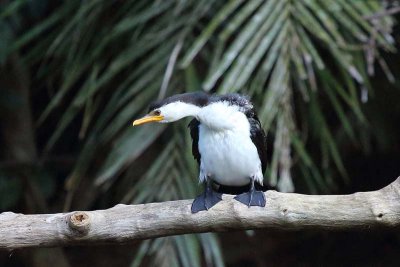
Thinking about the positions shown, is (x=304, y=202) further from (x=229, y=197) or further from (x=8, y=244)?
(x=8, y=244)

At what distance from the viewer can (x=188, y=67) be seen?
11.9 ft

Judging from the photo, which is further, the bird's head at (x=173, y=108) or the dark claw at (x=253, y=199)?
the bird's head at (x=173, y=108)

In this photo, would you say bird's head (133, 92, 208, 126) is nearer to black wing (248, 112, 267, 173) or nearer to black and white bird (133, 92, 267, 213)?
black and white bird (133, 92, 267, 213)

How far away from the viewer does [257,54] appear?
131 inches

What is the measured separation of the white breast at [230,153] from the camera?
2.76 meters

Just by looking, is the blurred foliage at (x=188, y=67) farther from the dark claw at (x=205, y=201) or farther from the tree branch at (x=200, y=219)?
the tree branch at (x=200, y=219)

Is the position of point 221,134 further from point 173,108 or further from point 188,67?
point 188,67

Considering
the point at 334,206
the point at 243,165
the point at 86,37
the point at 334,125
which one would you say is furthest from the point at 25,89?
the point at 334,206

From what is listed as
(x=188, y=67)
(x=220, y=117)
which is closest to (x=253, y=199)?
(x=220, y=117)

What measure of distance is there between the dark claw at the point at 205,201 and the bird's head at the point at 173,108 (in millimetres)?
248

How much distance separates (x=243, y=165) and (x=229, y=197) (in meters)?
0.31

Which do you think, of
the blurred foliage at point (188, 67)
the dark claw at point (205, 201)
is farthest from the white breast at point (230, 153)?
the blurred foliage at point (188, 67)

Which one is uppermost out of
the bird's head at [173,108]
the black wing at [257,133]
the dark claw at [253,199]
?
the bird's head at [173,108]

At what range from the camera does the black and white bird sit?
264cm
